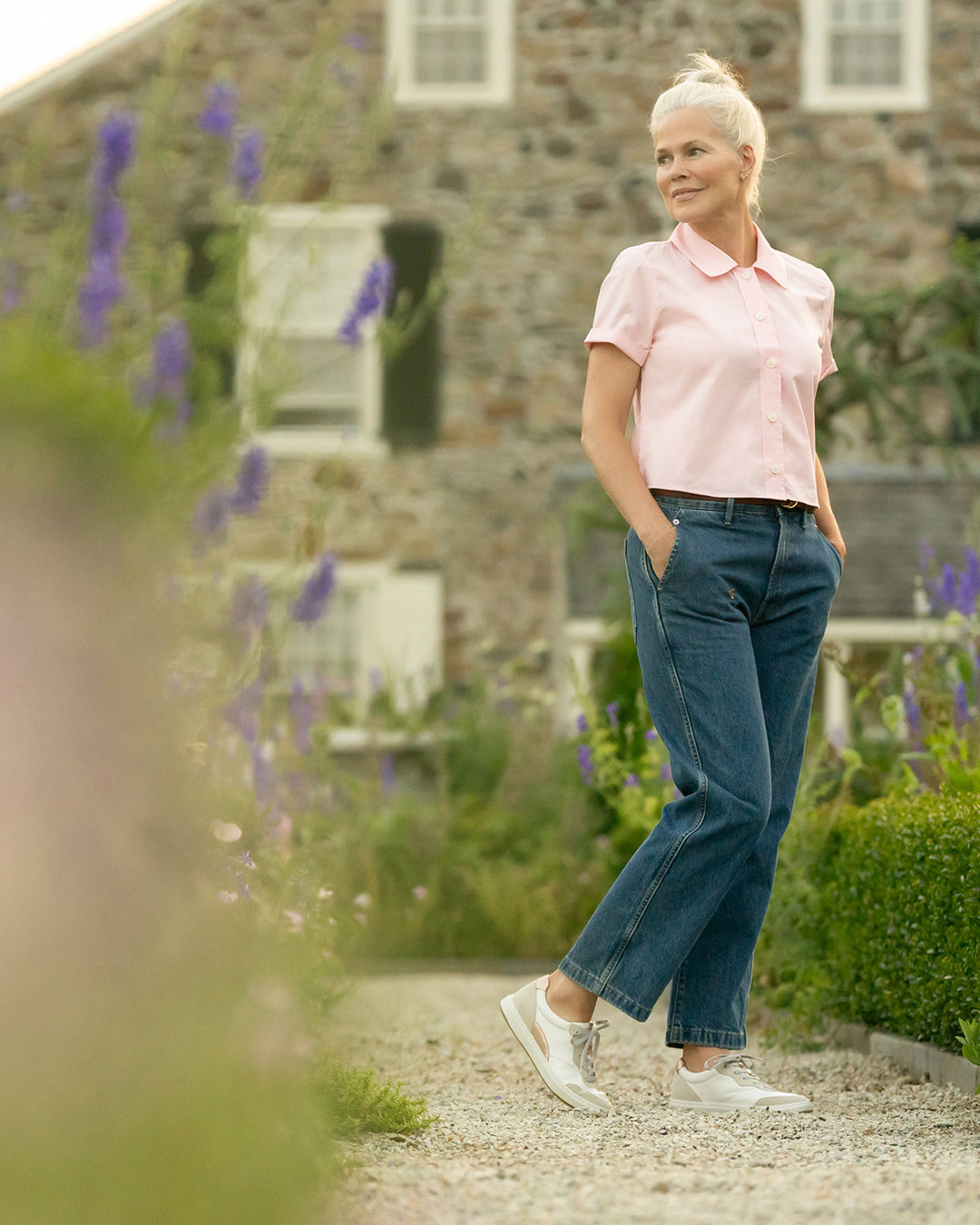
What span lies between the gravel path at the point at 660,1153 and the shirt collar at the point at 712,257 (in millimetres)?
1631

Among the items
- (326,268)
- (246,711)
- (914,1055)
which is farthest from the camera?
(326,268)

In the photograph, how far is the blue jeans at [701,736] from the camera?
284 cm

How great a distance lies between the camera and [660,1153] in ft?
8.30

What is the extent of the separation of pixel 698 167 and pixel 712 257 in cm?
18

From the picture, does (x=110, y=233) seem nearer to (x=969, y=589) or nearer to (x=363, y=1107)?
(x=363, y=1107)

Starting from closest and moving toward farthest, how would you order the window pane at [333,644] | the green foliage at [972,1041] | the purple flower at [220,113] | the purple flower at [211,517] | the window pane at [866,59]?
the green foliage at [972,1041] < the purple flower at [211,517] < the purple flower at [220,113] < the window pane at [333,644] < the window pane at [866,59]

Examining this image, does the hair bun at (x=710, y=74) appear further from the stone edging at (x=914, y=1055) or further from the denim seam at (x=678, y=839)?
the stone edging at (x=914, y=1055)

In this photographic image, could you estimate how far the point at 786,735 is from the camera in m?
3.07

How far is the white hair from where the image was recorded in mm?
2959

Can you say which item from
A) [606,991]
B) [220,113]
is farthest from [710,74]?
[220,113]

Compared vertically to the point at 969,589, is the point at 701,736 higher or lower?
lower

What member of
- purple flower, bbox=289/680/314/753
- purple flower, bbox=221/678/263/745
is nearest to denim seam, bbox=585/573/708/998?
purple flower, bbox=221/678/263/745

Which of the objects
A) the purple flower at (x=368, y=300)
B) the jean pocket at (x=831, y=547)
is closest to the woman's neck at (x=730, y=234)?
the jean pocket at (x=831, y=547)

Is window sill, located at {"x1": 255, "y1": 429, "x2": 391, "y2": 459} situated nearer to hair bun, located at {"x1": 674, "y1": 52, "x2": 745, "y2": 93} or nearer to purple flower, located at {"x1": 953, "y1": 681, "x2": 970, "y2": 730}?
purple flower, located at {"x1": 953, "y1": 681, "x2": 970, "y2": 730}
